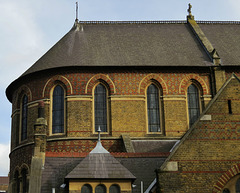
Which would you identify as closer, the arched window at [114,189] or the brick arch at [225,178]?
the brick arch at [225,178]

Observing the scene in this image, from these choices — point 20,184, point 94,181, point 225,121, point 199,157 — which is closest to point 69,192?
point 94,181

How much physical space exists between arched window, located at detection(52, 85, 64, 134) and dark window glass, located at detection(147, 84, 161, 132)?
209 inches

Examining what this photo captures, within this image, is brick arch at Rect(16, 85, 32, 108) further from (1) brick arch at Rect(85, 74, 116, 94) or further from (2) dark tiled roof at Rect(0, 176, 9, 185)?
(2) dark tiled roof at Rect(0, 176, 9, 185)

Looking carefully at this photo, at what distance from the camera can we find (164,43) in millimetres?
31828

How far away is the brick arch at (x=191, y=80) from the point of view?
95.2 feet

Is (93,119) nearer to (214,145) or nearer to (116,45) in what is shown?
(116,45)

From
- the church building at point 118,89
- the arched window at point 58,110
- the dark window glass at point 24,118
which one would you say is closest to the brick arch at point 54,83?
the church building at point 118,89

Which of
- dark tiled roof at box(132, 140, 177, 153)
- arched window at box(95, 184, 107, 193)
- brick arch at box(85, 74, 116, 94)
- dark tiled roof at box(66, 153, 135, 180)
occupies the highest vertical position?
brick arch at box(85, 74, 116, 94)

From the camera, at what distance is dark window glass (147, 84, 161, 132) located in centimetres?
2828

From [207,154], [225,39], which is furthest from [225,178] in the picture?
[225,39]

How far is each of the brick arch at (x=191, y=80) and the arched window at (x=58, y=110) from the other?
7.36 metres

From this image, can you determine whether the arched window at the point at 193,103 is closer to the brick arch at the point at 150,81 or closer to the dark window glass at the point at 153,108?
the brick arch at the point at 150,81

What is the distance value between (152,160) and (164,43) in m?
12.6

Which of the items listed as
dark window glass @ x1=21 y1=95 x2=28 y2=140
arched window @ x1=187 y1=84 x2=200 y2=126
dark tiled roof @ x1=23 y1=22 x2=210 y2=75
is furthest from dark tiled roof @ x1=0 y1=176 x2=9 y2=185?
arched window @ x1=187 y1=84 x2=200 y2=126
